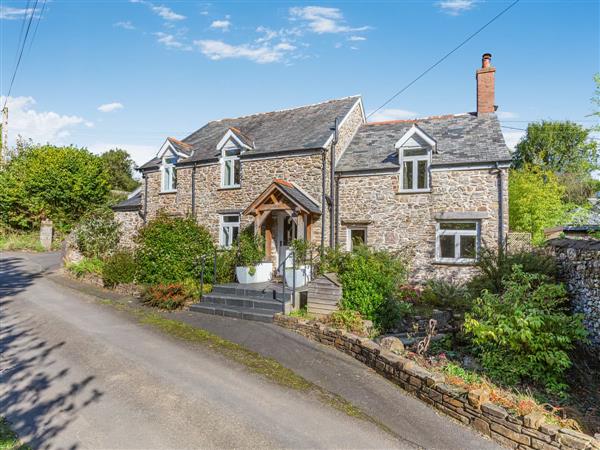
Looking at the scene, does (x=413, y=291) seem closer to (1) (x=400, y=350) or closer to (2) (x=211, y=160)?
(1) (x=400, y=350)

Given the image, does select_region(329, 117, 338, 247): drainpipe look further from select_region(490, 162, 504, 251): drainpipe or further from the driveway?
the driveway

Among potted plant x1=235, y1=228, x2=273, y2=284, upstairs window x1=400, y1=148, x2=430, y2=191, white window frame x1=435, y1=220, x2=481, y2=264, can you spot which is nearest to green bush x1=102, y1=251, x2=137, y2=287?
potted plant x1=235, y1=228, x2=273, y2=284

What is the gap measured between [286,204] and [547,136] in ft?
120

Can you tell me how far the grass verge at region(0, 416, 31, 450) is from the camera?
4859 millimetres

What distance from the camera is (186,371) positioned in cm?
748

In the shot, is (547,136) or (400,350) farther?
(547,136)

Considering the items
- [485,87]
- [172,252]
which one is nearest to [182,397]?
[172,252]

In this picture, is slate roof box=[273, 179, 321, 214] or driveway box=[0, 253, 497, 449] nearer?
driveway box=[0, 253, 497, 449]

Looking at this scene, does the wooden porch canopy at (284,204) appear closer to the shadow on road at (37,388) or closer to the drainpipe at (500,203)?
the drainpipe at (500,203)

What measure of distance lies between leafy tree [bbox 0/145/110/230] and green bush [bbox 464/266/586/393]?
31.7 meters

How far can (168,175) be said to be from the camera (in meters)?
20.4

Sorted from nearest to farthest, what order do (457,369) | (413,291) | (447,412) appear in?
(447,412) → (457,369) → (413,291)

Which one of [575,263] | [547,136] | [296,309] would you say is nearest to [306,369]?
[296,309]

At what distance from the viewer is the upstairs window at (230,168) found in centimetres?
1769
